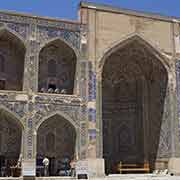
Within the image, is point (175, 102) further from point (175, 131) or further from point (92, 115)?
point (92, 115)

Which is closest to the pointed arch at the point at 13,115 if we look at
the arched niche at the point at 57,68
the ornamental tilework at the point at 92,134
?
the arched niche at the point at 57,68

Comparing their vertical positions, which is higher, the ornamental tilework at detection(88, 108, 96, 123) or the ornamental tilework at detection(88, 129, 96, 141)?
the ornamental tilework at detection(88, 108, 96, 123)

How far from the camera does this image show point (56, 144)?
17.7m

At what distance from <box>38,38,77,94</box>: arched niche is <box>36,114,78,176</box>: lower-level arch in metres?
1.65

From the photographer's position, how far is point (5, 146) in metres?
17.0

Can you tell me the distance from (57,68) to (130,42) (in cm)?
385

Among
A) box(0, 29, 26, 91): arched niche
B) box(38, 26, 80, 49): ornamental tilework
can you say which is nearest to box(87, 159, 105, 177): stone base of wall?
box(0, 29, 26, 91): arched niche

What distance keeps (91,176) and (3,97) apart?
16.7ft

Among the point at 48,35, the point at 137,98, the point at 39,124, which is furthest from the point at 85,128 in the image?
the point at 137,98

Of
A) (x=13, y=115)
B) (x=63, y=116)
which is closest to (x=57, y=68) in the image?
(x=63, y=116)

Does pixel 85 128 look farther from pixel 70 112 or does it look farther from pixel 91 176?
pixel 91 176

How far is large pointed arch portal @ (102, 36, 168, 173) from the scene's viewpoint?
20.1 meters

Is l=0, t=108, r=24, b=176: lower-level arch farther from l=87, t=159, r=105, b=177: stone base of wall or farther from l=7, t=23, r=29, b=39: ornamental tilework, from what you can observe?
l=7, t=23, r=29, b=39: ornamental tilework

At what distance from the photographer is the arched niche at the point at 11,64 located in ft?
58.6
